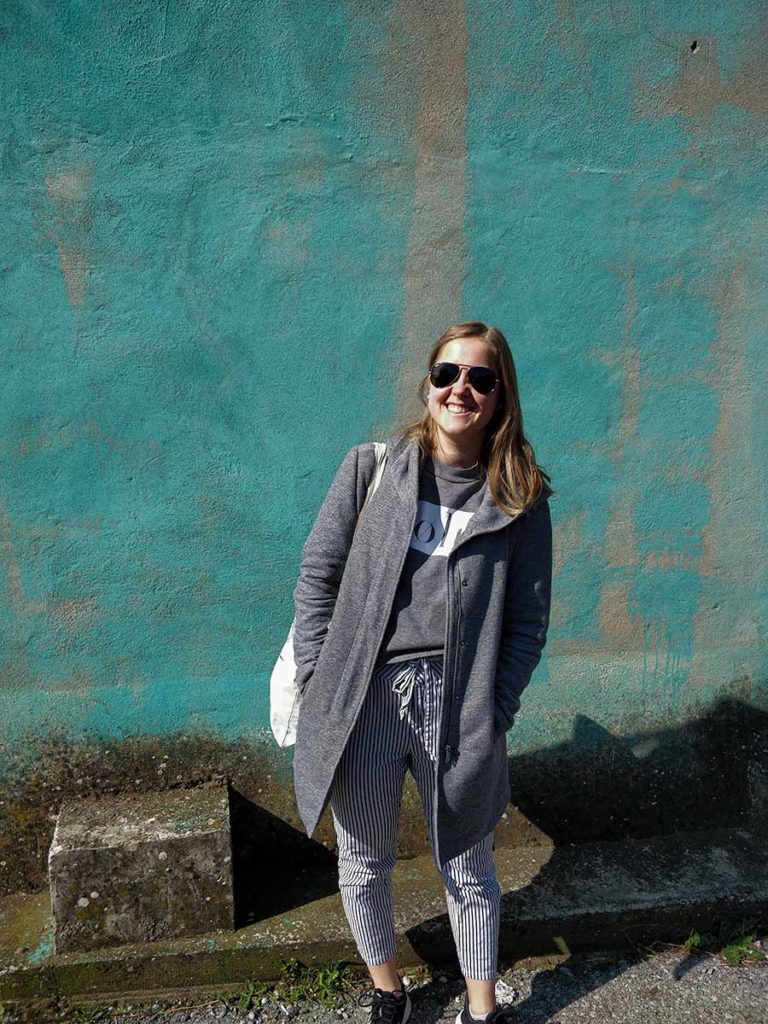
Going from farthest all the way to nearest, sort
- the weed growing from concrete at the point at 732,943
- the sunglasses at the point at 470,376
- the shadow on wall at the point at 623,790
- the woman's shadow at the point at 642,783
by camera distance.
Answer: the woman's shadow at the point at 642,783 → the shadow on wall at the point at 623,790 → the weed growing from concrete at the point at 732,943 → the sunglasses at the point at 470,376

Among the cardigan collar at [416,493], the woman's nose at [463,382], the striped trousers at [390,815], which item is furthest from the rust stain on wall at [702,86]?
the striped trousers at [390,815]

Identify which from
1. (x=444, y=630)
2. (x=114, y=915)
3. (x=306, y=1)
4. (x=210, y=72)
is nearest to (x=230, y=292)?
(x=210, y=72)

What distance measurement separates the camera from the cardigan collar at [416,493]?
2.23 meters

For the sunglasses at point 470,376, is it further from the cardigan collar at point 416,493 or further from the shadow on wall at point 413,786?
the shadow on wall at point 413,786

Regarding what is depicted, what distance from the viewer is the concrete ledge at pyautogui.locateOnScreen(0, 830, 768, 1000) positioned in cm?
269

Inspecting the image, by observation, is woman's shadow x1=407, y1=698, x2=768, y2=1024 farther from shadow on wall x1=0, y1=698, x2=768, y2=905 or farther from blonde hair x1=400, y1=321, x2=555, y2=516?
blonde hair x1=400, y1=321, x2=555, y2=516

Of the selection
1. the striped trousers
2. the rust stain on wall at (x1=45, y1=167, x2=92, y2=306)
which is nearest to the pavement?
the striped trousers

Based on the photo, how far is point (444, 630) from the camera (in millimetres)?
2279

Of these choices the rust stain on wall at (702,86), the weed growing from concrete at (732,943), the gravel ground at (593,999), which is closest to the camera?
the gravel ground at (593,999)

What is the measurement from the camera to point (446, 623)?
224 cm

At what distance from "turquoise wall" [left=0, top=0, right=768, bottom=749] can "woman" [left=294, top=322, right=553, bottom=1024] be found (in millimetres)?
691

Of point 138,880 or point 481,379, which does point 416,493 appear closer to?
point 481,379

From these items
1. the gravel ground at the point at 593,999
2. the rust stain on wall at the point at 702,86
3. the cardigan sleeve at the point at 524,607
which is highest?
the rust stain on wall at the point at 702,86

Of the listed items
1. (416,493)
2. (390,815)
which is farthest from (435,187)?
(390,815)
